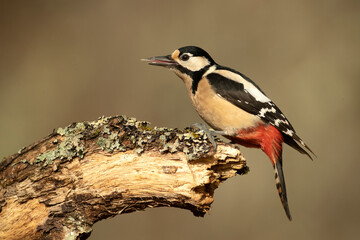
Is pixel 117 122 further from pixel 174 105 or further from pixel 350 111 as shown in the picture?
pixel 350 111

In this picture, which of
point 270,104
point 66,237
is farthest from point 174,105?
point 66,237

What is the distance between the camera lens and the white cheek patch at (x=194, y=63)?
7.66 feet

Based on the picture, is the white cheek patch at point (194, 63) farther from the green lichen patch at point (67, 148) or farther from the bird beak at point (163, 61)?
the green lichen patch at point (67, 148)

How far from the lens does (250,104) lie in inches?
83.9

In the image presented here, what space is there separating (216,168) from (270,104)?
1.93 feet

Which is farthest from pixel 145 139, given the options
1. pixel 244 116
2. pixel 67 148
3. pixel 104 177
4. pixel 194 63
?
pixel 194 63

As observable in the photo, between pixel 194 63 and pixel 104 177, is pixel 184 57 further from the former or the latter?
pixel 104 177

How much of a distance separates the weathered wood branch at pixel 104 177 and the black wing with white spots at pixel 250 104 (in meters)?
0.41

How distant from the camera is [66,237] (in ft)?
5.70

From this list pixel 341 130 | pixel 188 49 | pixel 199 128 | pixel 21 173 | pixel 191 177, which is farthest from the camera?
pixel 341 130

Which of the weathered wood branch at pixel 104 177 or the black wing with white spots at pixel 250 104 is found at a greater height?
the black wing with white spots at pixel 250 104

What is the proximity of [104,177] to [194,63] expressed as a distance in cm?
90

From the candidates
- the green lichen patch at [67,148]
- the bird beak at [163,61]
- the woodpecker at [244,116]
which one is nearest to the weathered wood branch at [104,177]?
the green lichen patch at [67,148]

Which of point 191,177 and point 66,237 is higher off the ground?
point 191,177
